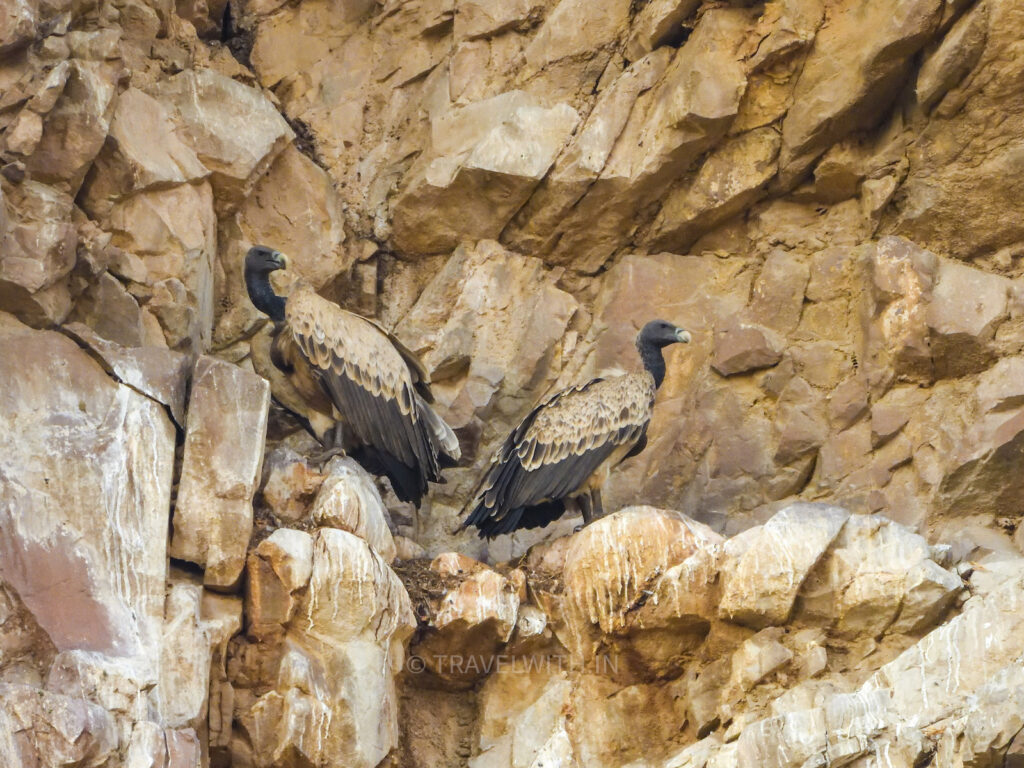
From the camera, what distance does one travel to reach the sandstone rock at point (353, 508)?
11930 millimetres

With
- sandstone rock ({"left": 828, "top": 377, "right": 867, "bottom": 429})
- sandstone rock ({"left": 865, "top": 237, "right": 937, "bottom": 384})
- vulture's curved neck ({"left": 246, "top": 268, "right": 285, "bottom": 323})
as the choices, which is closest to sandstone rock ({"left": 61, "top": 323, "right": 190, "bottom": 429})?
vulture's curved neck ({"left": 246, "top": 268, "right": 285, "bottom": 323})

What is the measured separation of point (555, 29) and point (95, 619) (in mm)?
6480

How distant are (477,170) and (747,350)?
2.49 m

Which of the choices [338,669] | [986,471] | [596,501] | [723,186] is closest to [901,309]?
[986,471]

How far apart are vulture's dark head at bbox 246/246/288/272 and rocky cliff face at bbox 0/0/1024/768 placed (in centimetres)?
43

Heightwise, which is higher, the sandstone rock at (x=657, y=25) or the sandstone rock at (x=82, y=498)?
the sandstone rock at (x=657, y=25)

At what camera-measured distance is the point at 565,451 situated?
42.2 ft

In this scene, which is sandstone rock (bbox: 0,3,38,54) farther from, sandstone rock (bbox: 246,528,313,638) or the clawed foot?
sandstone rock (bbox: 246,528,313,638)

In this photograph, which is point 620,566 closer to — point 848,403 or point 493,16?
point 848,403

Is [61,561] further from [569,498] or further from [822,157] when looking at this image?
[822,157]

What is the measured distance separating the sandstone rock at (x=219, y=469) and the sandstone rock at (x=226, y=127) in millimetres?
2753

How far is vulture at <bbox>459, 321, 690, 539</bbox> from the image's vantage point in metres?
12.8

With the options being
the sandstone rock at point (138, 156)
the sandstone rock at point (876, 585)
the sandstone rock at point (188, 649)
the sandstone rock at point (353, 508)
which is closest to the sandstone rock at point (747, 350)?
the sandstone rock at point (876, 585)

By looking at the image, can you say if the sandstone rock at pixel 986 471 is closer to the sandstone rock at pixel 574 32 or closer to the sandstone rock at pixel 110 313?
the sandstone rock at pixel 574 32
